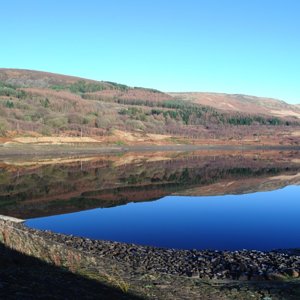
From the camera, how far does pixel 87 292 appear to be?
8.87 meters

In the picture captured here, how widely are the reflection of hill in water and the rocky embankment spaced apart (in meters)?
13.5

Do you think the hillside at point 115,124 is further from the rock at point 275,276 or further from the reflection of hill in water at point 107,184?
the rock at point 275,276

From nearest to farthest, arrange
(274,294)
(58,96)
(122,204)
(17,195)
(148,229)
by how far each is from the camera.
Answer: (274,294) < (148,229) < (122,204) < (17,195) < (58,96)

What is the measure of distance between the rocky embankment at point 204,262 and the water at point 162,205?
9.85 feet

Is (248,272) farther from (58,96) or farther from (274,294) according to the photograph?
(58,96)

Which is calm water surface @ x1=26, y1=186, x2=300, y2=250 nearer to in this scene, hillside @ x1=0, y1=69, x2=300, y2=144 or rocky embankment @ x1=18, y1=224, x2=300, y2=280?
rocky embankment @ x1=18, y1=224, x2=300, y2=280

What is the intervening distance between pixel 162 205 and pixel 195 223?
26.1 feet

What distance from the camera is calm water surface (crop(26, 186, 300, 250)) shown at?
71.1 ft

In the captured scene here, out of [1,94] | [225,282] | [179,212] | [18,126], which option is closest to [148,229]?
[179,212]

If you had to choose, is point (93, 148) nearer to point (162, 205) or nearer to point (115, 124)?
point (115, 124)

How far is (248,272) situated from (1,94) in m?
169

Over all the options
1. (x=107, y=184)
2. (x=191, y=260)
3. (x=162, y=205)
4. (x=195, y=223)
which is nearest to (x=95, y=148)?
(x=107, y=184)

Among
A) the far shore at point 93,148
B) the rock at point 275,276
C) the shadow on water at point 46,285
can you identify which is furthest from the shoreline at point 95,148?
the rock at point 275,276

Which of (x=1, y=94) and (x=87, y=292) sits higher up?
(x=1, y=94)
